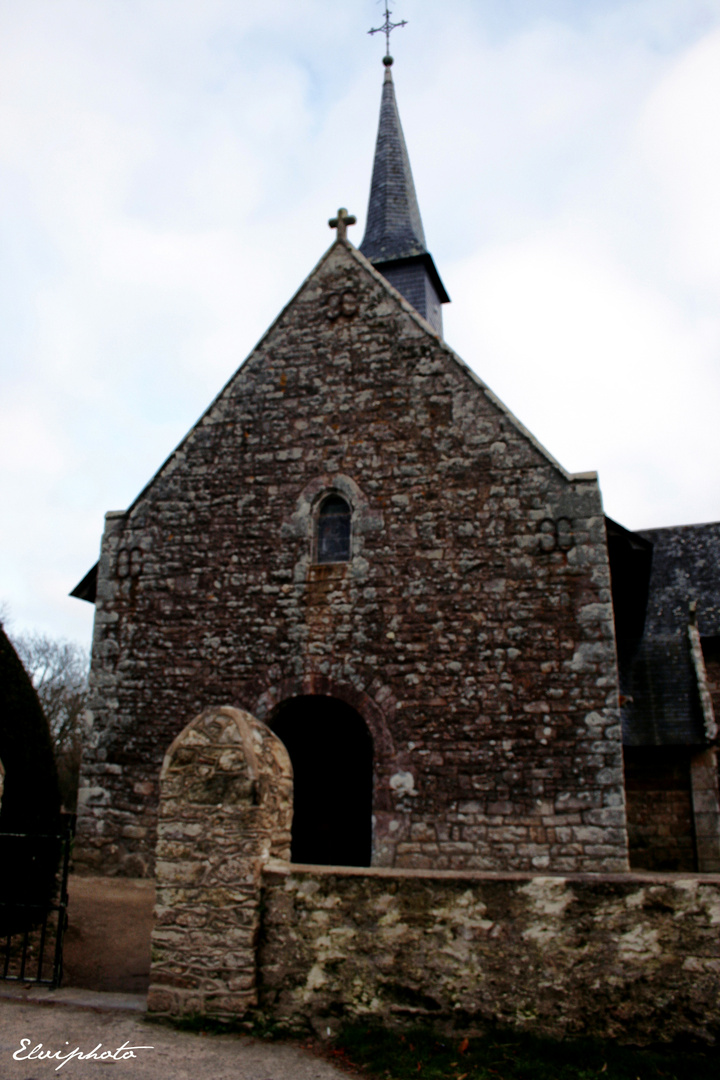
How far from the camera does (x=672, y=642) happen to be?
1228 centimetres

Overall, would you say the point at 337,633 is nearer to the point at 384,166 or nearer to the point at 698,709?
the point at 698,709

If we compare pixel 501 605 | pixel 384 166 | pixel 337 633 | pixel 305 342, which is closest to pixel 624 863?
pixel 501 605

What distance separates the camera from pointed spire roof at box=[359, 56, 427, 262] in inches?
700

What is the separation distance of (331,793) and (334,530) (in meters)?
3.68

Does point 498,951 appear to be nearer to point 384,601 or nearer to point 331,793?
point 384,601

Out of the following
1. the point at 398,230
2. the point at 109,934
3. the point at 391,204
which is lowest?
the point at 109,934

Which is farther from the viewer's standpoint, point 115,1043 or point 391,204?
point 391,204

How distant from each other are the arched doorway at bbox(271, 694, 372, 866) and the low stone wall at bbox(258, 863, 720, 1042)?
5375mm

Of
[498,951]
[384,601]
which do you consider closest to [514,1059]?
[498,951]

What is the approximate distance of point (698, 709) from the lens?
10930 mm

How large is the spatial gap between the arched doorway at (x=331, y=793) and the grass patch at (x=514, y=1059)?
5.80 m

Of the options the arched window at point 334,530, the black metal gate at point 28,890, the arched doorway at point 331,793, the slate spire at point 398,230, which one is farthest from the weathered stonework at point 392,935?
the slate spire at point 398,230

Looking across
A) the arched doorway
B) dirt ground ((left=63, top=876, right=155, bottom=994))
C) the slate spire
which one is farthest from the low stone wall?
the slate spire

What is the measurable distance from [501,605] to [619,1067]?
16.6 feet
